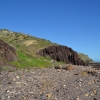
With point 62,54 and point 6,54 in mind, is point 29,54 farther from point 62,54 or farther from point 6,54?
point 62,54

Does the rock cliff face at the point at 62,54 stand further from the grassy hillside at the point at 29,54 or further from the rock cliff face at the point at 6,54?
the rock cliff face at the point at 6,54

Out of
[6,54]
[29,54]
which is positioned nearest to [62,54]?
[29,54]

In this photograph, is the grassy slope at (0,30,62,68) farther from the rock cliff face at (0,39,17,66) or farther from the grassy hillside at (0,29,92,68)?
the rock cliff face at (0,39,17,66)

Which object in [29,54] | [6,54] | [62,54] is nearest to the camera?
[6,54]

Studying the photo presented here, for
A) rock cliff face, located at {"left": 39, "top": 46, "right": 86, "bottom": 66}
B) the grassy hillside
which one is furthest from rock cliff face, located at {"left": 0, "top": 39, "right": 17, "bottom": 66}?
rock cliff face, located at {"left": 39, "top": 46, "right": 86, "bottom": 66}

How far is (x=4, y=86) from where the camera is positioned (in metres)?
19.5

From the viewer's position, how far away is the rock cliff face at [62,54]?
67825 mm

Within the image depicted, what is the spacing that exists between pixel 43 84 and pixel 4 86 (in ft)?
11.4

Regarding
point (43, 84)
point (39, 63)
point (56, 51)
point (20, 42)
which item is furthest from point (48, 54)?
point (43, 84)

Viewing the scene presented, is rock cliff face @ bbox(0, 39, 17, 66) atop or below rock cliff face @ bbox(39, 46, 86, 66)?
below

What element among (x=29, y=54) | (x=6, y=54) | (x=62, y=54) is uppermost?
(x=62, y=54)

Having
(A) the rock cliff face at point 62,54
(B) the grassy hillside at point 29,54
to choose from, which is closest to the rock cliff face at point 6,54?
(B) the grassy hillside at point 29,54

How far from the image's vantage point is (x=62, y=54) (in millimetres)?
69875

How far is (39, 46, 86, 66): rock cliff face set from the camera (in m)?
67.8
